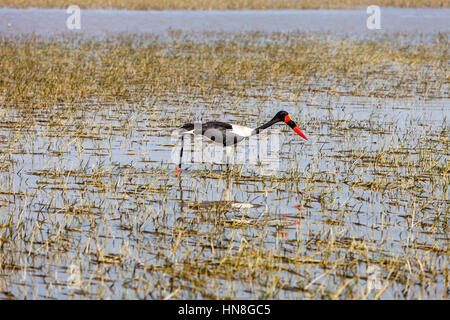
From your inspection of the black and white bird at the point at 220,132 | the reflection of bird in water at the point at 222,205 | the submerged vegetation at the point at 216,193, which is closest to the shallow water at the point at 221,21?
the submerged vegetation at the point at 216,193

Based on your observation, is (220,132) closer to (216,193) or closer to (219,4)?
(216,193)

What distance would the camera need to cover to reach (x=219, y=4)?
56812mm

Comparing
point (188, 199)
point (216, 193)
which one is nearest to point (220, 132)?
point (216, 193)

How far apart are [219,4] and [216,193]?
160 feet

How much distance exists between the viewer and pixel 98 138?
1282 cm

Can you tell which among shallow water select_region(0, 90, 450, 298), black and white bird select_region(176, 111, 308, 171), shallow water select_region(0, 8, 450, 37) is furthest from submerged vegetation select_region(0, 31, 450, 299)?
shallow water select_region(0, 8, 450, 37)

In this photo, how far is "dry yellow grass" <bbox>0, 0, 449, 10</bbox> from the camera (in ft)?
173

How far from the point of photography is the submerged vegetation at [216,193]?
664cm

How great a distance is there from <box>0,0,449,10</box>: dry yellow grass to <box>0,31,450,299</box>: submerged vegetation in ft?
111

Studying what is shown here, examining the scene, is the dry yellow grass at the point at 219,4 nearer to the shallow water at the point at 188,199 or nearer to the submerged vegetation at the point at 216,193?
the submerged vegetation at the point at 216,193

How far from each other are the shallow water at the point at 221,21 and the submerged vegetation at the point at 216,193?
62.6ft

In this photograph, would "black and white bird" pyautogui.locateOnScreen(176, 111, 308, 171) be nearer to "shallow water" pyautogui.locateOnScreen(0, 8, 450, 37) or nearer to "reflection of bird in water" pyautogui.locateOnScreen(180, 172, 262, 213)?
"reflection of bird in water" pyautogui.locateOnScreen(180, 172, 262, 213)
